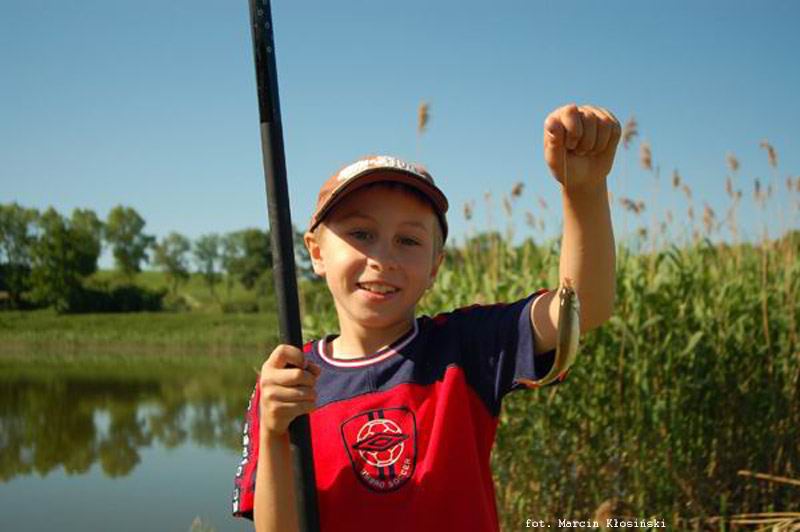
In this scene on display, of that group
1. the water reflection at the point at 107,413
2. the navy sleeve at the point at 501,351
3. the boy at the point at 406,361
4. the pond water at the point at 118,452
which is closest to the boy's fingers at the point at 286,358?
the boy at the point at 406,361

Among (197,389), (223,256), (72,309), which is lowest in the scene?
(197,389)

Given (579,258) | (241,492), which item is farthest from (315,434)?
(579,258)

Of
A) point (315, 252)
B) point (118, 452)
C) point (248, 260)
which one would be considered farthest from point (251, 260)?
point (315, 252)

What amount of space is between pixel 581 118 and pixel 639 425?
3.81 meters

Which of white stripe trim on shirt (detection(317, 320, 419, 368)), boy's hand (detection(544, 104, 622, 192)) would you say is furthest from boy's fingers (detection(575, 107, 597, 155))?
white stripe trim on shirt (detection(317, 320, 419, 368))

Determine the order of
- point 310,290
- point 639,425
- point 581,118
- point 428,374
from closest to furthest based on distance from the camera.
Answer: point 581,118
point 428,374
point 639,425
point 310,290

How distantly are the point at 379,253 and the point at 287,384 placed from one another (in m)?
0.41

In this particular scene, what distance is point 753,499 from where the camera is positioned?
482cm

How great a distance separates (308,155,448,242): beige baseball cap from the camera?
1.53 meters

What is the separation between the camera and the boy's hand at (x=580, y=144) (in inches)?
48.4

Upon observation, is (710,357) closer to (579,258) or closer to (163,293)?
(579,258)

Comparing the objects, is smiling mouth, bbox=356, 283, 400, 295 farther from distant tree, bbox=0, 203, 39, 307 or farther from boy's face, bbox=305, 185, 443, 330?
distant tree, bbox=0, 203, 39, 307

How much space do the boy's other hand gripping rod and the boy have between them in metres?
0.06

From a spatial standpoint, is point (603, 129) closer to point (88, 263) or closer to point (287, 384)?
point (287, 384)
